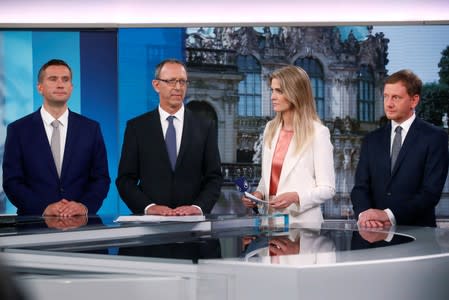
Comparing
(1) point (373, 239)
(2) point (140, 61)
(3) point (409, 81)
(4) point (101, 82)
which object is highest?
(2) point (140, 61)

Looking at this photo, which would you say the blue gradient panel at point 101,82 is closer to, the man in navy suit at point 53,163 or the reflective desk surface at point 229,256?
the man in navy suit at point 53,163

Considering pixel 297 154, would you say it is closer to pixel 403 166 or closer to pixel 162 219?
pixel 403 166

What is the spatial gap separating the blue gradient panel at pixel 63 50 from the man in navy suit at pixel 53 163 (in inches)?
58.9

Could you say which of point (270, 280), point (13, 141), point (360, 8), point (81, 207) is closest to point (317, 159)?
point (81, 207)

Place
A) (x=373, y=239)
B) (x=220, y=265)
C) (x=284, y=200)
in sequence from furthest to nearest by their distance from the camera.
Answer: (x=284, y=200), (x=373, y=239), (x=220, y=265)

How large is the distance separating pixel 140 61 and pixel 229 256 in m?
4.12

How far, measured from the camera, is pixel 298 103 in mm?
4164

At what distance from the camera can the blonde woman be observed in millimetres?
4027

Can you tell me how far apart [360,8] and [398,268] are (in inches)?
166

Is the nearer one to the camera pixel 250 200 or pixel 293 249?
pixel 293 249

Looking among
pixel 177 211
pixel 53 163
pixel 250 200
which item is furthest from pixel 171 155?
pixel 177 211

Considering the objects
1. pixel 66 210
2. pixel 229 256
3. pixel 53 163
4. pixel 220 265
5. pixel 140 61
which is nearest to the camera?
pixel 220 265

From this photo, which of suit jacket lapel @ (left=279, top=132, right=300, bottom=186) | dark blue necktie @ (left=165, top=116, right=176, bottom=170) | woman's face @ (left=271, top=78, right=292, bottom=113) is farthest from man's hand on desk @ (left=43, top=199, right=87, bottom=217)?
woman's face @ (left=271, top=78, right=292, bottom=113)

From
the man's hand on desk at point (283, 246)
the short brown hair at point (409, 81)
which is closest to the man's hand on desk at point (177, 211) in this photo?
the man's hand on desk at point (283, 246)
